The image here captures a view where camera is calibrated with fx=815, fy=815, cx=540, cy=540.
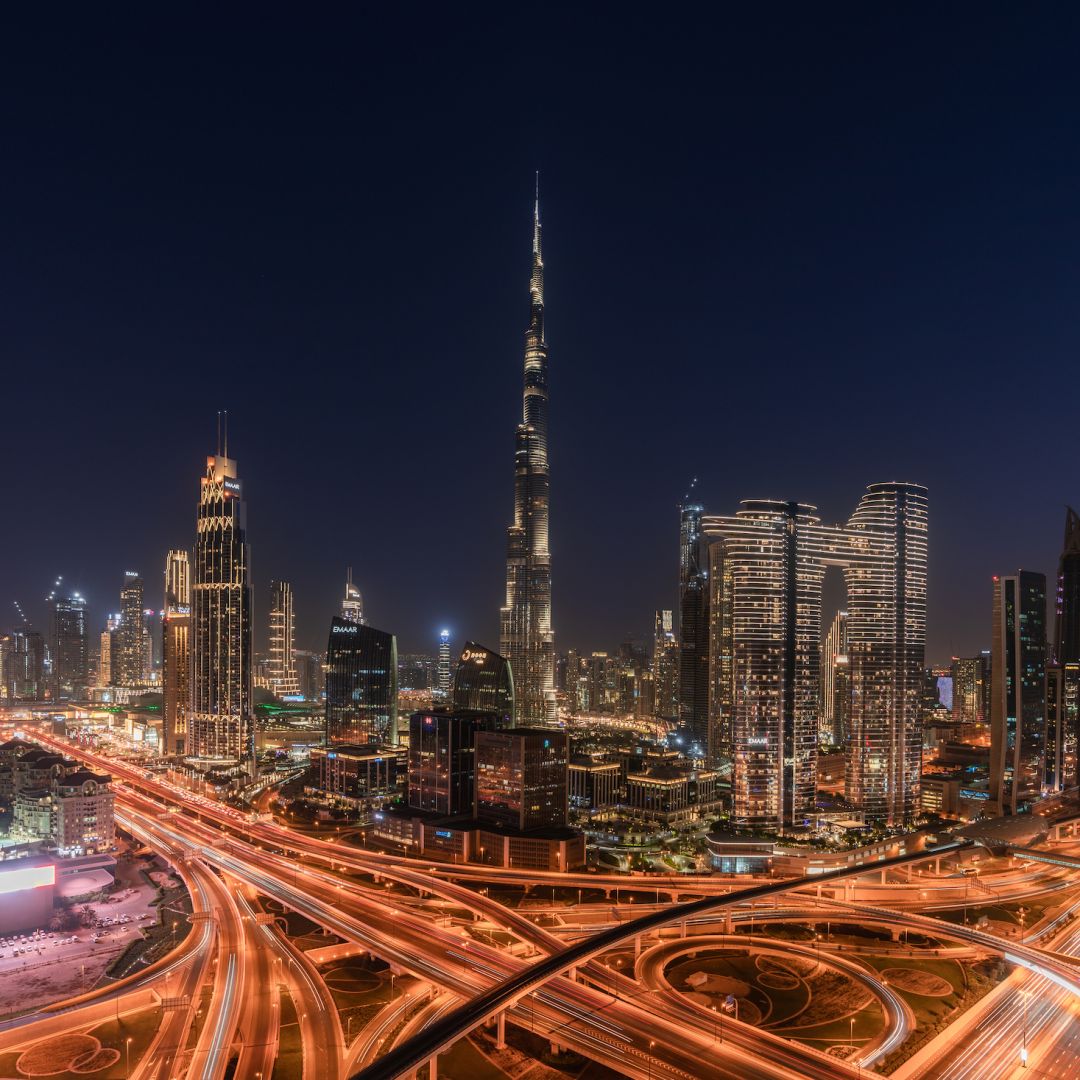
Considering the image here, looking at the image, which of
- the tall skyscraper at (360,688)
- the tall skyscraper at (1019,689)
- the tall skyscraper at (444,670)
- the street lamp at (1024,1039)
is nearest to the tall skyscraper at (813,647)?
the tall skyscraper at (1019,689)

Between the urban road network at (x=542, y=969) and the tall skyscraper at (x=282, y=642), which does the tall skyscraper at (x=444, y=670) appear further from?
the urban road network at (x=542, y=969)

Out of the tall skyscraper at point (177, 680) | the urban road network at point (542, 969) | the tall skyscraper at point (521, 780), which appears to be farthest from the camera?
the tall skyscraper at point (177, 680)

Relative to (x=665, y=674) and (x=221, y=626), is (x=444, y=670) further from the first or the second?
(x=221, y=626)

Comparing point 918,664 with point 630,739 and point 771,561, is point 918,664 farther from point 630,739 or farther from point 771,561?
point 630,739

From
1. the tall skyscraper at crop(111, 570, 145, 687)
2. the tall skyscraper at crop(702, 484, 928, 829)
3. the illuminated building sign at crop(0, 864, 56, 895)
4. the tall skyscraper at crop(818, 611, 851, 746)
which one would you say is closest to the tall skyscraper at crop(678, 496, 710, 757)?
the tall skyscraper at crop(818, 611, 851, 746)

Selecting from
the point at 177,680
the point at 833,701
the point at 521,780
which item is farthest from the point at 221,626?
the point at 833,701

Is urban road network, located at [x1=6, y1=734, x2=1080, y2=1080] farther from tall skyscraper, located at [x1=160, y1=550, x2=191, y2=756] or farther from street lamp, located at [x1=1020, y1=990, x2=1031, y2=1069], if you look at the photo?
tall skyscraper, located at [x1=160, y1=550, x2=191, y2=756]

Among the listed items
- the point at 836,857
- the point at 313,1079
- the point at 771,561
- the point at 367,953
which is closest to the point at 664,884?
the point at 836,857
